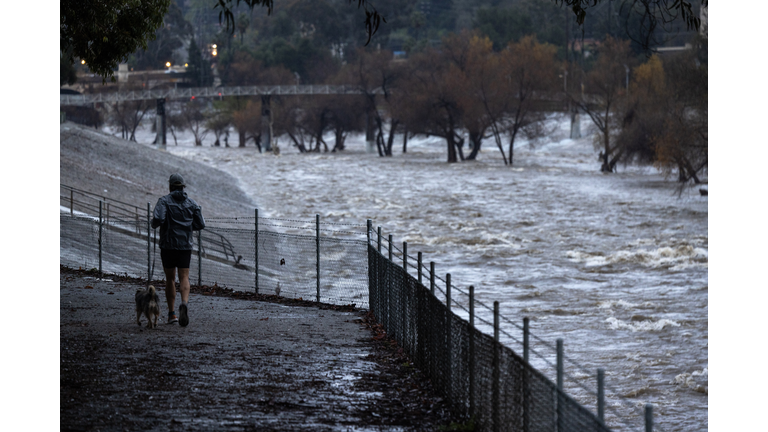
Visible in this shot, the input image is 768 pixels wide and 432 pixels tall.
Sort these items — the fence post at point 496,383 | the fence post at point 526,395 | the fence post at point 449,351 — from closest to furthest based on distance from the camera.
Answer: the fence post at point 526,395, the fence post at point 496,383, the fence post at point 449,351

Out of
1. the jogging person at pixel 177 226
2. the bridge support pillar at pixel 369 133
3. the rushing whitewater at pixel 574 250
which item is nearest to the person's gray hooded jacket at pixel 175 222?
the jogging person at pixel 177 226

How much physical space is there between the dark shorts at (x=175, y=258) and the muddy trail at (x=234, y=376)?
0.83 metres

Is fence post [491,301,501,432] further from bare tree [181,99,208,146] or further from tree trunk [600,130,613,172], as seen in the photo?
bare tree [181,99,208,146]

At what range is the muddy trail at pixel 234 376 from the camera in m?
7.72

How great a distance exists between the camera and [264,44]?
150125 mm

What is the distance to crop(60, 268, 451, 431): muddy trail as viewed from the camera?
7.72 m

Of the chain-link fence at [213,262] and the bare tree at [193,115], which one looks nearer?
the chain-link fence at [213,262]

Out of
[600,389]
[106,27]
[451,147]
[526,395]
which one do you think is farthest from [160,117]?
[600,389]

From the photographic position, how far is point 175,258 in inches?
A: 467

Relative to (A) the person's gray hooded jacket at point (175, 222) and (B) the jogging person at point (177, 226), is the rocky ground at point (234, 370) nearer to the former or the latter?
(B) the jogging person at point (177, 226)

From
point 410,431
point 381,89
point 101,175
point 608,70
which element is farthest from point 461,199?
point 381,89

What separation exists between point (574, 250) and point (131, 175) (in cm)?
2278

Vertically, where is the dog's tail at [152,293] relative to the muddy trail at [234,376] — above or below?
above

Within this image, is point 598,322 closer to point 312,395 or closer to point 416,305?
point 416,305
